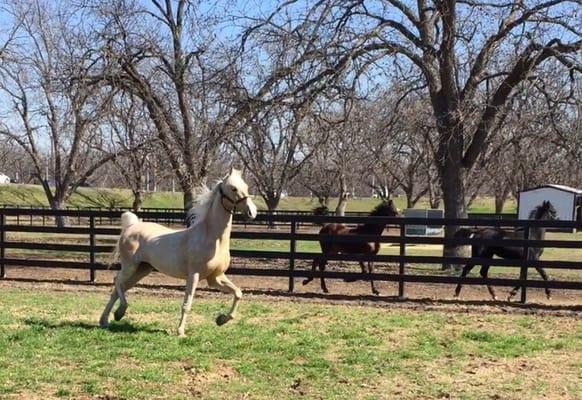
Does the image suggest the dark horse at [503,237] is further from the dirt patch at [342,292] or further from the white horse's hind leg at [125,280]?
the white horse's hind leg at [125,280]

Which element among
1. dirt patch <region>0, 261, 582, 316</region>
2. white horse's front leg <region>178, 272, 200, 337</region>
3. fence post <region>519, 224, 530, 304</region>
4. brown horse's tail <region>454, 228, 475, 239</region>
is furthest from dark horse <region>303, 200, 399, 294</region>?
white horse's front leg <region>178, 272, 200, 337</region>

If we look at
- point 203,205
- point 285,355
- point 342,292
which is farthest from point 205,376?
point 342,292

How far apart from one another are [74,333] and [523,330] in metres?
5.42

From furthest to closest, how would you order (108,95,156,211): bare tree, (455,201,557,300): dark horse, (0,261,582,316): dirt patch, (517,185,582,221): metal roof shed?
(517,185,582,221): metal roof shed
(108,95,156,211): bare tree
(455,201,557,300): dark horse
(0,261,582,316): dirt patch

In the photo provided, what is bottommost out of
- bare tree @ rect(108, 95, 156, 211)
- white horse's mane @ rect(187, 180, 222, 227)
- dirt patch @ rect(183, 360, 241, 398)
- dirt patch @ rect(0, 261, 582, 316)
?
dirt patch @ rect(0, 261, 582, 316)

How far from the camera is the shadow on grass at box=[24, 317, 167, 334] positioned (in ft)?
24.3

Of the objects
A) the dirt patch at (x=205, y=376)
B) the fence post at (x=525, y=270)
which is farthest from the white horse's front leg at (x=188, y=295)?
the fence post at (x=525, y=270)

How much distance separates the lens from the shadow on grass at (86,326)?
7402mm

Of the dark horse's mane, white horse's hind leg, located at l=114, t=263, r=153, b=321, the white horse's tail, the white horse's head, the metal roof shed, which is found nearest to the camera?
the white horse's head

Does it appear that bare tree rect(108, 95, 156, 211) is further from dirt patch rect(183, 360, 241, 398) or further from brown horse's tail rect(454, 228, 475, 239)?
dirt patch rect(183, 360, 241, 398)

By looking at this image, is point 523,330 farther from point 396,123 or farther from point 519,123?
point 396,123

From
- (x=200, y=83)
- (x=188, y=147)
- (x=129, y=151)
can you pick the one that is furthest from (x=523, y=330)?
(x=129, y=151)

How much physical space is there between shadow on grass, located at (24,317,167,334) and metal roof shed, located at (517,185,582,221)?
106 feet

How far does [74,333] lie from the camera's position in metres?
7.16
